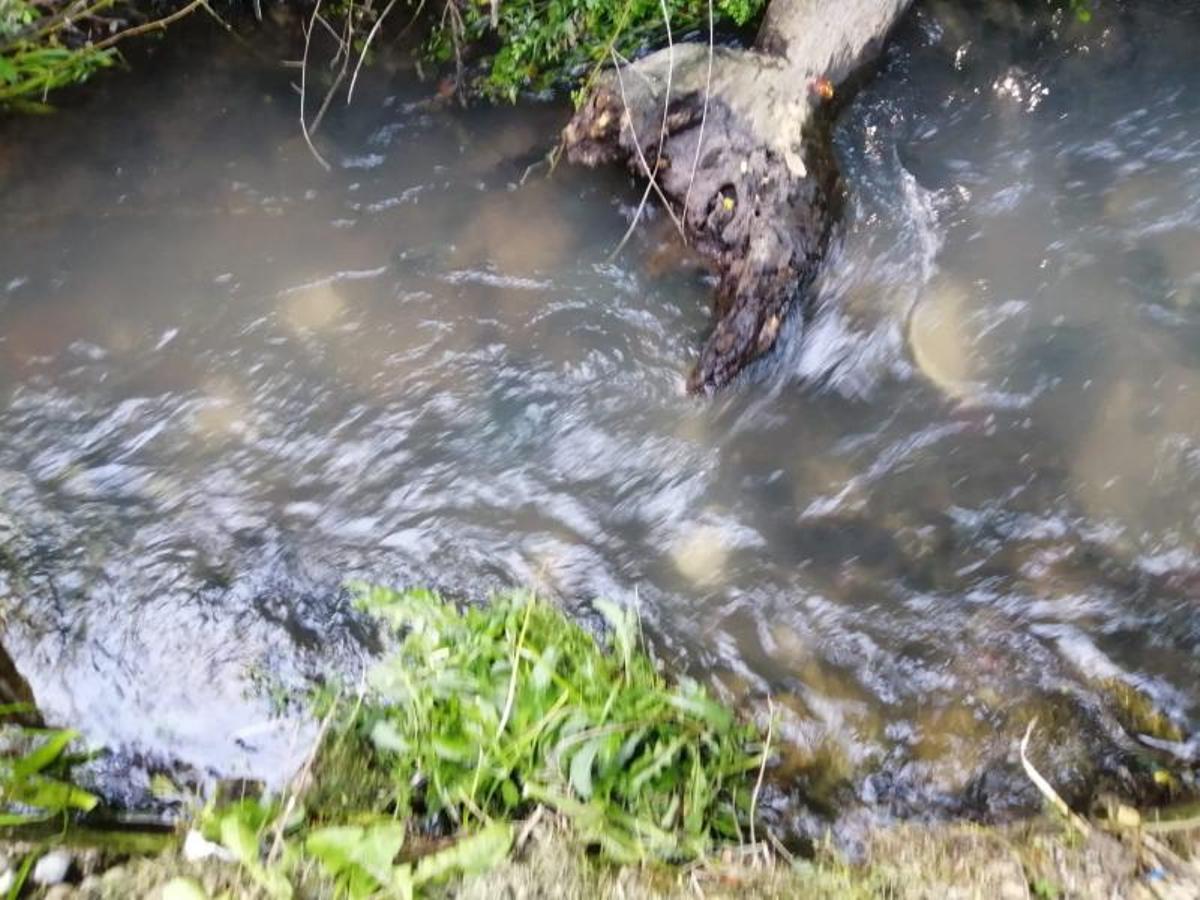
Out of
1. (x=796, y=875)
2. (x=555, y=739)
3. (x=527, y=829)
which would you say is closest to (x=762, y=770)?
(x=796, y=875)

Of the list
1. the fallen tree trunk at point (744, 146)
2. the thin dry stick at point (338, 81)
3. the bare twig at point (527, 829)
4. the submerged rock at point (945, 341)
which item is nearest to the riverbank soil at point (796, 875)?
the bare twig at point (527, 829)

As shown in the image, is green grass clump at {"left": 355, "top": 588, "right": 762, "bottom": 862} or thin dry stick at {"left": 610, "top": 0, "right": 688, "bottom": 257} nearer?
green grass clump at {"left": 355, "top": 588, "right": 762, "bottom": 862}

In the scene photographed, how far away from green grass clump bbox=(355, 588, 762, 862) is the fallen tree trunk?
4.44ft

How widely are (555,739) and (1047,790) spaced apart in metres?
1.39

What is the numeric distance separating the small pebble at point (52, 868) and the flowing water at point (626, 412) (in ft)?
1.60

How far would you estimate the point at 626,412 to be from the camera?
3.54 m

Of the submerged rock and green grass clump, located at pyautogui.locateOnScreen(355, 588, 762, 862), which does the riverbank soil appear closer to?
green grass clump, located at pyautogui.locateOnScreen(355, 588, 762, 862)

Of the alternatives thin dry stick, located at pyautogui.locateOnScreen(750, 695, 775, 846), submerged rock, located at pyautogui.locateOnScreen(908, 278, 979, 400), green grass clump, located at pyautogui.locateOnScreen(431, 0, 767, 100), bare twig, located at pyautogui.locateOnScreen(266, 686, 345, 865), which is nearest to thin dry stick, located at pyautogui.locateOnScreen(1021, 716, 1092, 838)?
thin dry stick, located at pyautogui.locateOnScreen(750, 695, 775, 846)

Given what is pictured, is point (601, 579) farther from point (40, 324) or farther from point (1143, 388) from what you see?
point (40, 324)

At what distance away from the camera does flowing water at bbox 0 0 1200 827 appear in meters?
2.87

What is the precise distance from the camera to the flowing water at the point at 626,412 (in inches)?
113

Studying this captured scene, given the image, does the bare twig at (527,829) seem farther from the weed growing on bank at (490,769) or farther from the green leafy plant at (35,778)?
the green leafy plant at (35,778)

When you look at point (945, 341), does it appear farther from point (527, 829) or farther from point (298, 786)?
point (298, 786)

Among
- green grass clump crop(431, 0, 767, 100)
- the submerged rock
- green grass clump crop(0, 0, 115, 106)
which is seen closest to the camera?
the submerged rock
